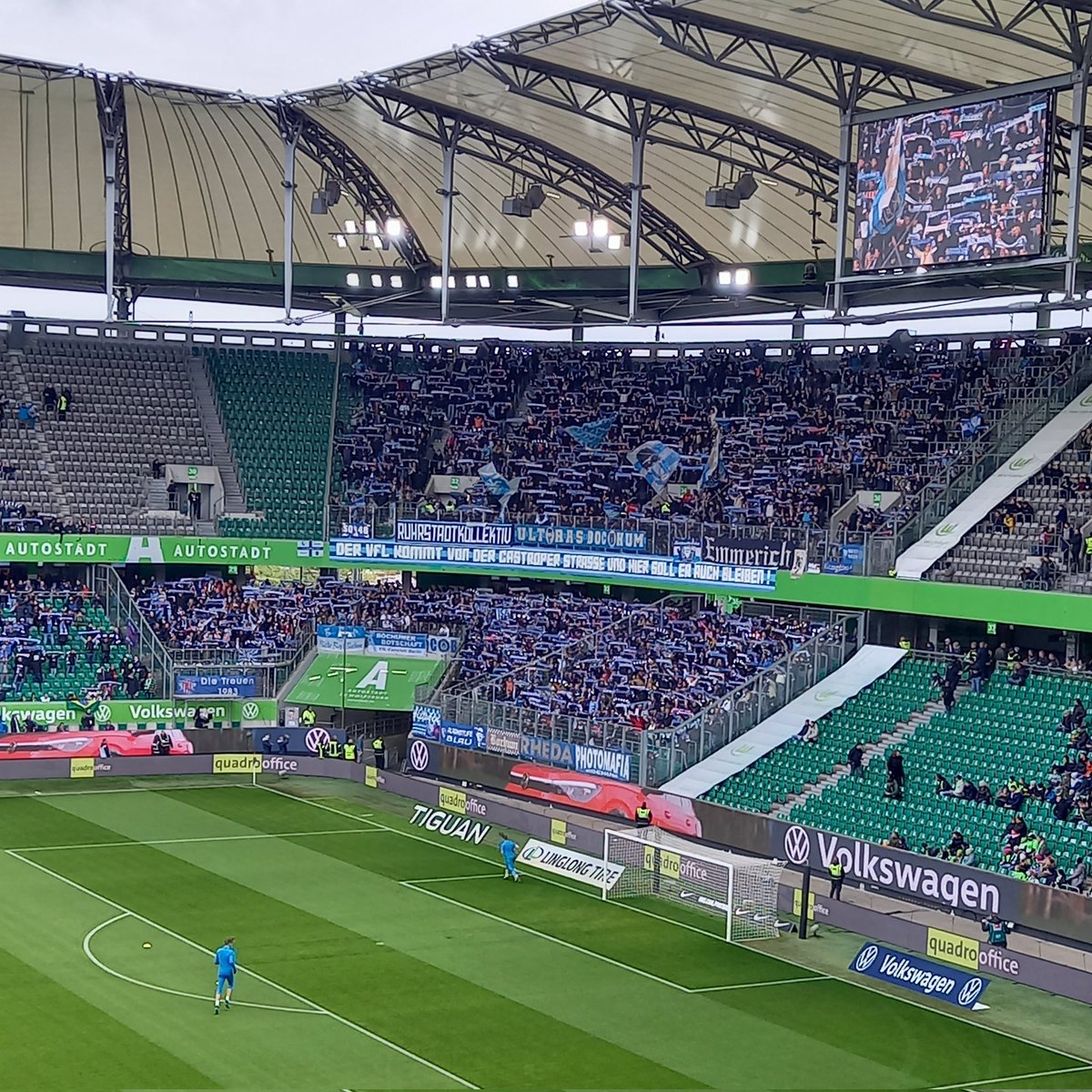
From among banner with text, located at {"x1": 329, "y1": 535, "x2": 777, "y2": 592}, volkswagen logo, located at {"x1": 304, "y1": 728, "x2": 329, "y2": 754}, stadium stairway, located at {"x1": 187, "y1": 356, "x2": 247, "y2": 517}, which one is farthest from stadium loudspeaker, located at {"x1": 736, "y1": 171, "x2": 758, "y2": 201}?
stadium stairway, located at {"x1": 187, "y1": 356, "x2": 247, "y2": 517}

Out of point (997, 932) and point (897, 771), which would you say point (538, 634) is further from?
point (997, 932)

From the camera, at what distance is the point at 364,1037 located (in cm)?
2564

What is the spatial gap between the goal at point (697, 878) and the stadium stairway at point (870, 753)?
2582 mm

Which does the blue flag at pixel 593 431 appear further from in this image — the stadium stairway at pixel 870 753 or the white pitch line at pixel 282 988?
the white pitch line at pixel 282 988

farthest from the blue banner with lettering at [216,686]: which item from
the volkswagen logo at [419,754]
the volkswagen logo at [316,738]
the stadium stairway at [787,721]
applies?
the stadium stairway at [787,721]

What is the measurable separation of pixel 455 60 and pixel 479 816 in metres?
16.8

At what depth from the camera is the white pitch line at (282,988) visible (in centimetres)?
2444

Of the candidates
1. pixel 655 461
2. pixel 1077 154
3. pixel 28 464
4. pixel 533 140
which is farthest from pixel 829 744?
pixel 28 464

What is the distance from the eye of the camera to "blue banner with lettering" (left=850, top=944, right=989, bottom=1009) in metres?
28.2

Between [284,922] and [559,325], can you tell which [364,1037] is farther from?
[559,325]

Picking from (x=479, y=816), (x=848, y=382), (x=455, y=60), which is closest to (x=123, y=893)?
(x=479, y=816)

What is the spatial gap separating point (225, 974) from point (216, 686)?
24600 millimetres

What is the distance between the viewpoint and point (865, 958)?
98.9 feet

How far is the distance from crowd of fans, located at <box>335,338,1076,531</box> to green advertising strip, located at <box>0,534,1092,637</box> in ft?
7.75
